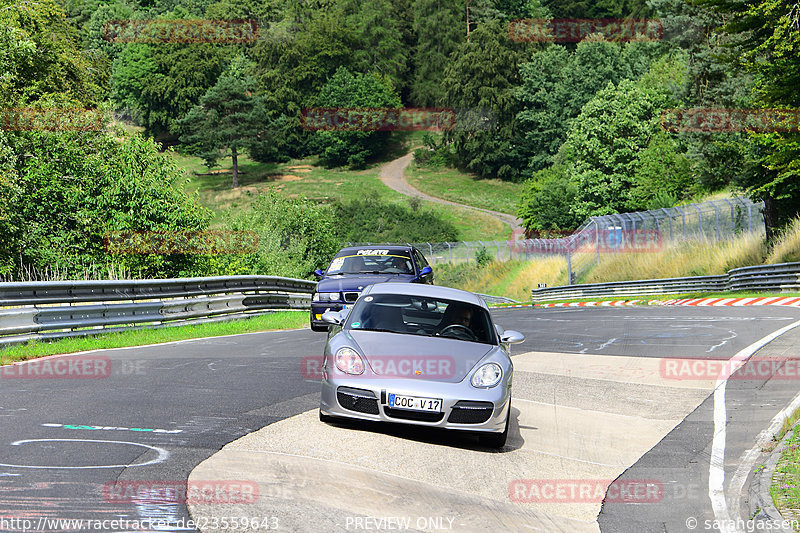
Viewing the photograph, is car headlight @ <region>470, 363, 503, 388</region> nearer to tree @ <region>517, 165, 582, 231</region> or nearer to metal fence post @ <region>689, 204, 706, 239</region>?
metal fence post @ <region>689, 204, 706, 239</region>

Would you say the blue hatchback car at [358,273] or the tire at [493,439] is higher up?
the tire at [493,439]

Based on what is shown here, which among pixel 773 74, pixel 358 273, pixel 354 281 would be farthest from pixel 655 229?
pixel 354 281

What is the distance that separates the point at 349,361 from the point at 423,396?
767 millimetres

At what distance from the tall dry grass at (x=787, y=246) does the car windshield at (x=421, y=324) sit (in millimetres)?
23560

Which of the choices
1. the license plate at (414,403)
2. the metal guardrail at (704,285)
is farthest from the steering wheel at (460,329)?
the metal guardrail at (704,285)

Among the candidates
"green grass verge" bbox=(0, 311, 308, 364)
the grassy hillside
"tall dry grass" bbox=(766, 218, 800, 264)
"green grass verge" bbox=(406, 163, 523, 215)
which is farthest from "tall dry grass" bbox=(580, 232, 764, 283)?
"green grass verge" bbox=(406, 163, 523, 215)

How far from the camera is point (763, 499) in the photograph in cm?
605

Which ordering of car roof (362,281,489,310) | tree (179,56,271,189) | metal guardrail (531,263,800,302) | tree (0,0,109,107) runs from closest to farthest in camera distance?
car roof (362,281,489,310)
metal guardrail (531,263,800,302)
tree (0,0,109,107)
tree (179,56,271,189)

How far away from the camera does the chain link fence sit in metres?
35.9

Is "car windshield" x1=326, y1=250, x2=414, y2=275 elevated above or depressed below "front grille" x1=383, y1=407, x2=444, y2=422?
below

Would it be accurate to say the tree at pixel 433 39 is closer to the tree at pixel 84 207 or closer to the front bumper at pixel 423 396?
the tree at pixel 84 207

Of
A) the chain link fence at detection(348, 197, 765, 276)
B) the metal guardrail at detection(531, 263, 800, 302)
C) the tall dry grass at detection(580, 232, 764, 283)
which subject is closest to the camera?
the metal guardrail at detection(531, 263, 800, 302)

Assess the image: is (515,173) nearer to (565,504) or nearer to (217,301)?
(217,301)

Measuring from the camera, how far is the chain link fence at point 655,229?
35875mm
